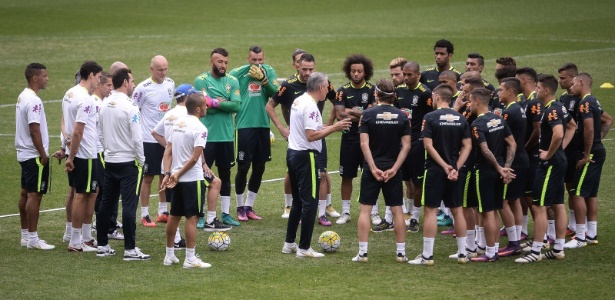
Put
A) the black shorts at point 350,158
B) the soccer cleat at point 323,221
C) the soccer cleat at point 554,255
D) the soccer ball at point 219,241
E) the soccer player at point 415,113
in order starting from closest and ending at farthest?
1. the soccer cleat at point 554,255
2. the soccer ball at point 219,241
3. the soccer player at point 415,113
4. the black shorts at point 350,158
5. the soccer cleat at point 323,221

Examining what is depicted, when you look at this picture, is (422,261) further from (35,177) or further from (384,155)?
(35,177)

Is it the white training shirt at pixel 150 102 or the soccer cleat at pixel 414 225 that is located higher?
the white training shirt at pixel 150 102

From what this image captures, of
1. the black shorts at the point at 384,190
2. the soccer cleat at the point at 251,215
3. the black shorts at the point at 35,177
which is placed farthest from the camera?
the soccer cleat at the point at 251,215

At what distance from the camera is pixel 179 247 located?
13.3m

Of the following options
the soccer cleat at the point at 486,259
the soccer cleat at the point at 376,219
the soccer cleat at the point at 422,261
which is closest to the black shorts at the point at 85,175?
the soccer cleat at the point at 376,219

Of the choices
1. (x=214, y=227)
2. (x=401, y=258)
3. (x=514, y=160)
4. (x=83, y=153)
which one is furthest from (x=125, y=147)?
(x=514, y=160)

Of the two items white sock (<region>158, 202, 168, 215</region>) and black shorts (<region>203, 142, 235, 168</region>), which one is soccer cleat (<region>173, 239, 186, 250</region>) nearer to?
white sock (<region>158, 202, 168, 215</region>)

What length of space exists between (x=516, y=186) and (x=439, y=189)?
124 cm

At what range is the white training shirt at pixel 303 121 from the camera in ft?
40.9

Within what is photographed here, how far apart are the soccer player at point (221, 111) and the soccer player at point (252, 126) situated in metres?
0.35

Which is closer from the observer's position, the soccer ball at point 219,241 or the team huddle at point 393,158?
the team huddle at point 393,158

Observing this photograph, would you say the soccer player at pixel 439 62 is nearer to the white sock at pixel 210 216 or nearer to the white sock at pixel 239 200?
the white sock at pixel 239 200

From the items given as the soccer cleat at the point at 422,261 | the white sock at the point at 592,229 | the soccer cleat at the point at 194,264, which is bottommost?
the soccer cleat at the point at 194,264

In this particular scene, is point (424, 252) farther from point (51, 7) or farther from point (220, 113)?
point (51, 7)
